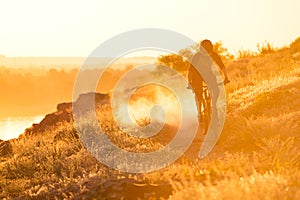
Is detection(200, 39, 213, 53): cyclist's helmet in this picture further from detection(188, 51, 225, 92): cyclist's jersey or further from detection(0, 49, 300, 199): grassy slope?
detection(0, 49, 300, 199): grassy slope

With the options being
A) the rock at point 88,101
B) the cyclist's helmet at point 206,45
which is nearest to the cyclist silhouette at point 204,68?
the cyclist's helmet at point 206,45

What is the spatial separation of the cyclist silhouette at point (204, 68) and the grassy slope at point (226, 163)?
1.35 metres

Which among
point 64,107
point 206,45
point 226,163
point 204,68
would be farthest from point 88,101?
point 226,163

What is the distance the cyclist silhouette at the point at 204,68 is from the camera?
59.8ft

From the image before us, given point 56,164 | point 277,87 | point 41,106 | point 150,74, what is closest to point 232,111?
point 277,87

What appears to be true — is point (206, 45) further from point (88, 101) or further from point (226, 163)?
point (88, 101)

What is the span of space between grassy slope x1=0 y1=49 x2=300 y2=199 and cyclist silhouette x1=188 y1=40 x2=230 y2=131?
135cm

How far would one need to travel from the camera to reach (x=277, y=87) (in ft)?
80.9

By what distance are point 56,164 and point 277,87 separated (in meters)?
10.0

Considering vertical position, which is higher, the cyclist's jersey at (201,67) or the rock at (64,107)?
the cyclist's jersey at (201,67)

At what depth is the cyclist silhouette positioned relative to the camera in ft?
59.8

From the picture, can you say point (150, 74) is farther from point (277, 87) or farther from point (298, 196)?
point (298, 196)

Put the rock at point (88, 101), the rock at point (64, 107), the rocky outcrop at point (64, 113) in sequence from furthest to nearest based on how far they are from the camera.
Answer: the rock at point (64, 107)
the rock at point (88, 101)
the rocky outcrop at point (64, 113)

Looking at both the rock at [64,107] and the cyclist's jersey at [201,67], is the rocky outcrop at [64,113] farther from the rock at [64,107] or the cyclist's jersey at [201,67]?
the cyclist's jersey at [201,67]
